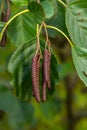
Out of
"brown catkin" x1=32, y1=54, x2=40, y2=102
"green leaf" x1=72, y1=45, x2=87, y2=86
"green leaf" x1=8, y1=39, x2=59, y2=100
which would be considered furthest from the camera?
"green leaf" x1=8, y1=39, x2=59, y2=100

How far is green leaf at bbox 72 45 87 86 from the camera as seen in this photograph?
1.23 meters

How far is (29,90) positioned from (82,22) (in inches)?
12.1

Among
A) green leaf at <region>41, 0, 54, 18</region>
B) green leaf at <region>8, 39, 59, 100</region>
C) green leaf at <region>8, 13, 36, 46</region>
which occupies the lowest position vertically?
green leaf at <region>8, 39, 59, 100</region>

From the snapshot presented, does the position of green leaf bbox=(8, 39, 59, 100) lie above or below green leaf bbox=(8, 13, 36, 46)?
below

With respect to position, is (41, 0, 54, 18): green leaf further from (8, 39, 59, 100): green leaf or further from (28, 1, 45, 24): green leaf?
(8, 39, 59, 100): green leaf

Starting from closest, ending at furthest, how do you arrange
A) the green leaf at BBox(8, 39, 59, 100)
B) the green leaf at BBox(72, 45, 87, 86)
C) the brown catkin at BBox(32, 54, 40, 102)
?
the brown catkin at BBox(32, 54, 40, 102), the green leaf at BBox(72, 45, 87, 86), the green leaf at BBox(8, 39, 59, 100)

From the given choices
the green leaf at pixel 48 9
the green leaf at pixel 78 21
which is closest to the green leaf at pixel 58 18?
the green leaf at pixel 78 21

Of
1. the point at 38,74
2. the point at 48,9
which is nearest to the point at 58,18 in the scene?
the point at 48,9

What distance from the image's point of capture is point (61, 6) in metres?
1.41

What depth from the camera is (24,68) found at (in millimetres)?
1401

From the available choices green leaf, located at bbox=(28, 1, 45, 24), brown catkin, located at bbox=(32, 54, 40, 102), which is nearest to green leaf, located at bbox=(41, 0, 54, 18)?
green leaf, located at bbox=(28, 1, 45, 24)

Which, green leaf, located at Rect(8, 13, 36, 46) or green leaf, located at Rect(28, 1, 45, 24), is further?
green leaf, located at Rect(8, 13, 36, 46)

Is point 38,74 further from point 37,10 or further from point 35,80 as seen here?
point 37,10

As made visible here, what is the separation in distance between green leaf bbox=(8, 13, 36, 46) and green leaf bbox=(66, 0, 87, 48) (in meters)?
0.17
